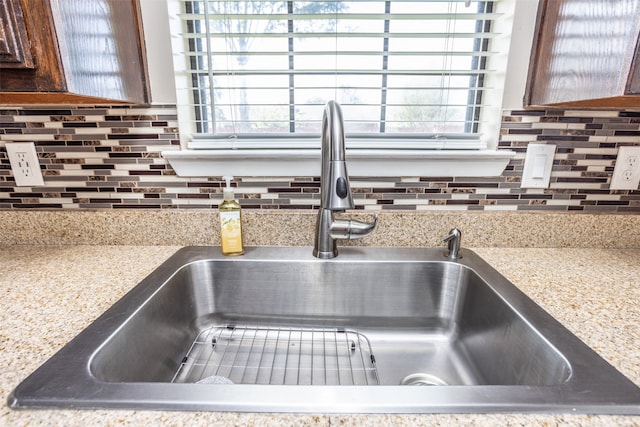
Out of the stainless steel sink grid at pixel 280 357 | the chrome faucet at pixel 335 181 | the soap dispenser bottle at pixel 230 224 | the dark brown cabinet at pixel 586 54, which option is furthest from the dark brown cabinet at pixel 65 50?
the dark brown cabinet at pixel 586 54

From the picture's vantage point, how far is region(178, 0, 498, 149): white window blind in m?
0.85

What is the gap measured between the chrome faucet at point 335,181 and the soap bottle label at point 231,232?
0.71 ft

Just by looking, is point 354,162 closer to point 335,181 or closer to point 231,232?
point 335,181

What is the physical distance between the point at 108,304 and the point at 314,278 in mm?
444

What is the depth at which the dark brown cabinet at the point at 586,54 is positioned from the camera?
54 cm

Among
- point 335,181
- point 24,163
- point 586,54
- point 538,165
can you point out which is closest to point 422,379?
point 335,181

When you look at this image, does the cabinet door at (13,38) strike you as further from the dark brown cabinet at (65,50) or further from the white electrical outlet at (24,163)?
the white electrical outlet at (24,163)

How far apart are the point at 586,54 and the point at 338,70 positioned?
543 millimetres

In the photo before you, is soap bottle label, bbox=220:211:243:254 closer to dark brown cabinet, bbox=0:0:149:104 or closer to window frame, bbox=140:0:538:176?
window frame, bbox=140:0:538:176

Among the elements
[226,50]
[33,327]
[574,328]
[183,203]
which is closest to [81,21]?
[226,50]

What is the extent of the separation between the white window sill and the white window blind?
0.06 m

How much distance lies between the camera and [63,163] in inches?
34.4

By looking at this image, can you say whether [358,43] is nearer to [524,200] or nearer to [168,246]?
[524,200]

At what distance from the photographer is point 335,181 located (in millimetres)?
713
